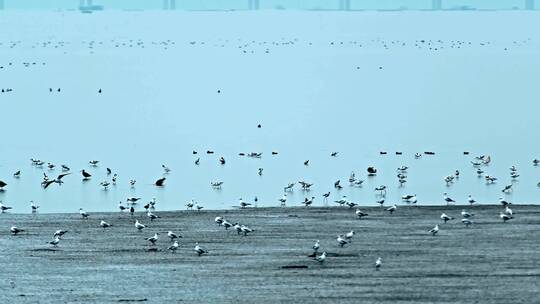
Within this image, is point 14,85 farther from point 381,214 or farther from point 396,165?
point 381,214

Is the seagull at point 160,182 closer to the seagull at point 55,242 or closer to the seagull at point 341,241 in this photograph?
the seagull at point 55,242

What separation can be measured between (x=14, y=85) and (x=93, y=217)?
45523mm

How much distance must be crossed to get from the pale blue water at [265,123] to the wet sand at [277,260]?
345 centimetres

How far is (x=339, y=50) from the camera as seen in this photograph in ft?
389

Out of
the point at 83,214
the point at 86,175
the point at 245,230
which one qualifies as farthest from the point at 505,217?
the point at 86,175

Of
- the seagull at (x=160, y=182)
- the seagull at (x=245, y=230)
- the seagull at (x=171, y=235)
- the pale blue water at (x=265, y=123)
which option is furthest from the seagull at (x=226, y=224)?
the seagull at (x=160, y=182)

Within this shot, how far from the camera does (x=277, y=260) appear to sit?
73.3ft

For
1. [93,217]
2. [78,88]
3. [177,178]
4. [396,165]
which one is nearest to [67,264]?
[93,217]

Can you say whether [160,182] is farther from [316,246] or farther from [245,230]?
[316,246]

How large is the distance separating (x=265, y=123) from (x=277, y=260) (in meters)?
29.4

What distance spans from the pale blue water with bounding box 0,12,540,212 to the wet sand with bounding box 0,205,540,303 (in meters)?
3.45

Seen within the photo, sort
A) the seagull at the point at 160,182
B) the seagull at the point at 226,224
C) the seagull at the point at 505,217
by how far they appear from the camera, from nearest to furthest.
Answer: the seagull at the point at 226,224, the seagull at the point at 505,217, the seagull at the point at 160,182

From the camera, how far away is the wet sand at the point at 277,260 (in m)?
19.9

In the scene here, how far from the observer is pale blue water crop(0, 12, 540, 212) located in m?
A: 33.1
